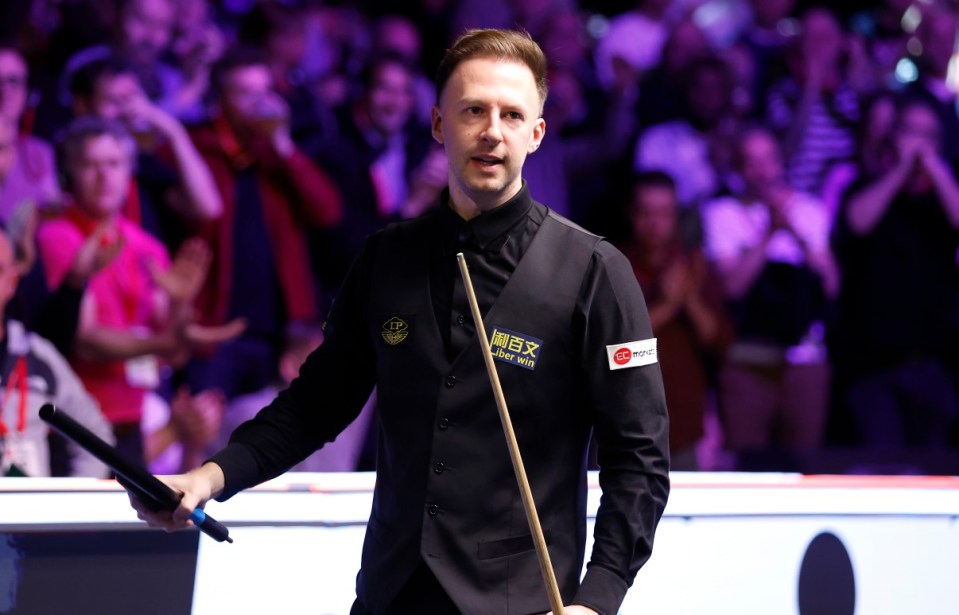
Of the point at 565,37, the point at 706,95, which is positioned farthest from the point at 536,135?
the point at 706,95

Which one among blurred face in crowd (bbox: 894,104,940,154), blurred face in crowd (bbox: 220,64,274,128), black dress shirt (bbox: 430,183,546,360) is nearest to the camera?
black dress shirt (bbox: 430,183,546,360)

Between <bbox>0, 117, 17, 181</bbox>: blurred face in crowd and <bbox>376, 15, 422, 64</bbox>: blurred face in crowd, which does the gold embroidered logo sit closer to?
<bbox>0, 117, 17, 181</bbox>: blurred face in crowd

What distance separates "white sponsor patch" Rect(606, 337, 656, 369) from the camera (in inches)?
62.9

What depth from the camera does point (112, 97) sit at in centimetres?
424

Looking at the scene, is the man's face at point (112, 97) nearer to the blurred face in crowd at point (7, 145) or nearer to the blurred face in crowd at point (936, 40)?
the blurred face in crowd at point (7, 145)

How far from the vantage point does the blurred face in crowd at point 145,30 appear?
14.1ft

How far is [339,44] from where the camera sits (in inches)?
189

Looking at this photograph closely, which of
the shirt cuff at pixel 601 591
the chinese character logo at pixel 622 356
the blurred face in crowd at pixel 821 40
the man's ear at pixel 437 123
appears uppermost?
the blurred face in crowd at pixel 821 40

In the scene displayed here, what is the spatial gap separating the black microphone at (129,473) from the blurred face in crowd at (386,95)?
330 cm

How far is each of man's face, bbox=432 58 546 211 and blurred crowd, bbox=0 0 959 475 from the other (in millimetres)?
1860

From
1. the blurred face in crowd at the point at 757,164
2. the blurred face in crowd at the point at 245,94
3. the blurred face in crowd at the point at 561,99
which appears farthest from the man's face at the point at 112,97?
the blurred face in crowd at the point at 757,164

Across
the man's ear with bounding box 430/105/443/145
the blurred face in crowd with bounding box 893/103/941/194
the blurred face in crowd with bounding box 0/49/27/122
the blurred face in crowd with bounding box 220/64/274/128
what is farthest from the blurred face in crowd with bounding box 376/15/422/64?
A: the man's ear with bounding box 430/105/443/145

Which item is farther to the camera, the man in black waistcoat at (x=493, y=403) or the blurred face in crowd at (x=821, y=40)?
the blurred face in crowd at (x=821, y=40)

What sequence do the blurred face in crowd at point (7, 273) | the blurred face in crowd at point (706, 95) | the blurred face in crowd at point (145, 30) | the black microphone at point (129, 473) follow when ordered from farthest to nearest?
the blurred face in crowd at point (706, 95), the blurred face in crowd at point (145, 30), the blurred face in crowd at point (7, 273), the black microphone at point (129, 473)
